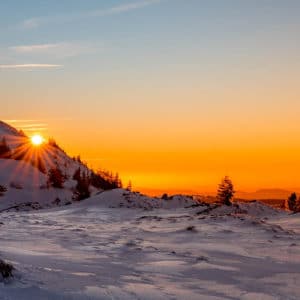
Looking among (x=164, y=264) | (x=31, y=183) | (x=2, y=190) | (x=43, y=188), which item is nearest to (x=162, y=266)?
(x=164, y=264)

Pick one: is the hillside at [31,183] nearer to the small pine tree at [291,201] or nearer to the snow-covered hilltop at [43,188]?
the snow-covered hilltop at [43,188]

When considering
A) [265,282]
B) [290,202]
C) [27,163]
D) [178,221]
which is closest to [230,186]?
[290,202]

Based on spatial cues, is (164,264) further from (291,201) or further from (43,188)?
(291,201)

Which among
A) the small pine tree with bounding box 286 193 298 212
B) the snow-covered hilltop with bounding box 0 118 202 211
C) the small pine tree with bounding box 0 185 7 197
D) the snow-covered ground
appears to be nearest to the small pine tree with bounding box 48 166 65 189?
the snow-covered hilltop with bounding box 0 118 202 211

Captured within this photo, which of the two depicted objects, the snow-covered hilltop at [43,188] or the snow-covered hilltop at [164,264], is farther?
the snow-covered hilltop at [43,188]

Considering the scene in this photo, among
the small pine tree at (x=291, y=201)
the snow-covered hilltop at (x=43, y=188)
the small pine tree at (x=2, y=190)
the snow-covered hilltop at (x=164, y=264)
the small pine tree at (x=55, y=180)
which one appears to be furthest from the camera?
the small pine tree at (x=291, y=201)

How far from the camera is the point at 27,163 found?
7194 centimetres

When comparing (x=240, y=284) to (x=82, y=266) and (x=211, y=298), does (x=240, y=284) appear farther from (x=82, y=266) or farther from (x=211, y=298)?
(x=82, y=266)

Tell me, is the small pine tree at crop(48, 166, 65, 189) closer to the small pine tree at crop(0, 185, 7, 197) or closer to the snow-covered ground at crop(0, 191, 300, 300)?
the small pine tree at crop(0, 185, 7, 197)

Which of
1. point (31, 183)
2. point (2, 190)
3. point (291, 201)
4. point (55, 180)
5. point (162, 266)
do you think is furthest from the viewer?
point (291, 201)

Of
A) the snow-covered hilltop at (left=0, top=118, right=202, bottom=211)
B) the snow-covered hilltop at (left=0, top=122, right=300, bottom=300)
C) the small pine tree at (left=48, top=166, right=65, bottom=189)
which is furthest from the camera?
the small pine tree at (left=48, top=166, right=65, bottom=189)

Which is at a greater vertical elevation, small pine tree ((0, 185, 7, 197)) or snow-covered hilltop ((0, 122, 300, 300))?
small pine tree ((0, 185, 7, 197))

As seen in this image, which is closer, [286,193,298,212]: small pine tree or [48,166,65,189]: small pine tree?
[48,166,65,189]: small pine tree

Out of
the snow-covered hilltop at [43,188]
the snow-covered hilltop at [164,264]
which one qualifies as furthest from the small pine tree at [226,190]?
the snow-covered hilltop at [164,264]
